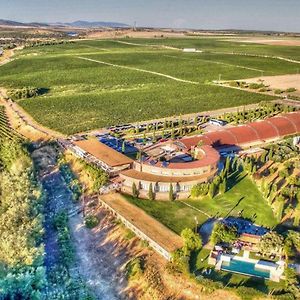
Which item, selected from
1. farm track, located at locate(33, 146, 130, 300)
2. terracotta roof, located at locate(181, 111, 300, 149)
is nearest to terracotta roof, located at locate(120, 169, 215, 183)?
farm track, located at locate(33, 146, 130, 300)

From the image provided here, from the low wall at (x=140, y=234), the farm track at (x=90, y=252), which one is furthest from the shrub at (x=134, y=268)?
the low wall at (x=140, y=234)

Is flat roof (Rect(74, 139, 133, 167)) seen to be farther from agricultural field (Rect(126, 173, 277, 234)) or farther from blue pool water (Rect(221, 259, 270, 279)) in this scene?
blue pool water (Rect(221, 259, 270, 279))

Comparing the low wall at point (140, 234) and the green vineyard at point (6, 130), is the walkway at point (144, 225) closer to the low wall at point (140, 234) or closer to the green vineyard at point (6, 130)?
the low wall at point (140, 234)

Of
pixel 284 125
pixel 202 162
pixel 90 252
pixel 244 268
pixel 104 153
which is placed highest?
pixel 202 162

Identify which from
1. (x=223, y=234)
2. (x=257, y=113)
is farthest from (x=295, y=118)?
(x=223, y=234)

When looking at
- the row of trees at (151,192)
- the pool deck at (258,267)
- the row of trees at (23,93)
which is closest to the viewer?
the pool deck at (258,267)

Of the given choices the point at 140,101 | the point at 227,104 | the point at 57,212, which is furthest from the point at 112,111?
the point at 57,212

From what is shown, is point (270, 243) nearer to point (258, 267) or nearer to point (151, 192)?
point (258, 267)
